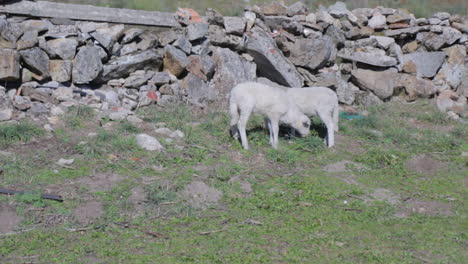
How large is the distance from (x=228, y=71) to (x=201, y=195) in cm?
680

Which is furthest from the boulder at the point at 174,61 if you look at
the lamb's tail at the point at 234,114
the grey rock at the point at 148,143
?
the grey rock at the point at 148,143

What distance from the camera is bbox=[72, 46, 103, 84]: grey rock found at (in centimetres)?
1242

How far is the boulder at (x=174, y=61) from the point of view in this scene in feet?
44.1

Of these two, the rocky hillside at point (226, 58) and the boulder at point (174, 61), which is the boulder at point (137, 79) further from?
the boulder at point (174, 61)

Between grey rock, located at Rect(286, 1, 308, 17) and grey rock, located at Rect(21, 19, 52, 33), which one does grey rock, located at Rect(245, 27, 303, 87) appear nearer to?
grey rock, located at Rect(286, 1, 308, 17)

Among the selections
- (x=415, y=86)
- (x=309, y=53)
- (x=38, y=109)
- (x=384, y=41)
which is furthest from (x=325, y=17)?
(x=38, y=109)

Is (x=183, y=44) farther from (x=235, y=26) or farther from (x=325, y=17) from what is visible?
(x=325, y=17)

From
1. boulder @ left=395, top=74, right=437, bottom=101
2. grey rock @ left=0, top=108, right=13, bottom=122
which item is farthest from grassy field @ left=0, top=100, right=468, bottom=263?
boulder @ left=395, top=74, right=437, bottom=101

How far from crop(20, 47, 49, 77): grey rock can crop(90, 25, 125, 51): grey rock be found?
1351 mm

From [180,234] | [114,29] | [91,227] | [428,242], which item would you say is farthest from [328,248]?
[114,29]

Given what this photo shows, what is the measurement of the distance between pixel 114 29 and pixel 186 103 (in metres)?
2.56

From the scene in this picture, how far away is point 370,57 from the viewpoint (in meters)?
16.0

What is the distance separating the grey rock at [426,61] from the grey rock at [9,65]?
1100 cm

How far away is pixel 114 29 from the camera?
13266 millimetres
